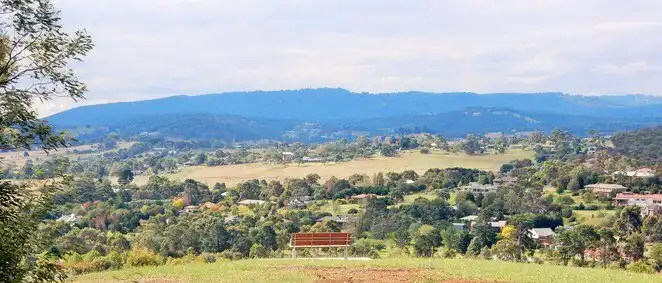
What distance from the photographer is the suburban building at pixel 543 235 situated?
1924 inches

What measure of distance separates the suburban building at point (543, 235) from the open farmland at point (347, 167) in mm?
44045

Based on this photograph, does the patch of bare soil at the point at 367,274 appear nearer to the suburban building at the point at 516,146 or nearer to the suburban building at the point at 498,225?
the suburban building at the point at 498,225

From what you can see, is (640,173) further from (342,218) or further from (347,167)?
(342,218)

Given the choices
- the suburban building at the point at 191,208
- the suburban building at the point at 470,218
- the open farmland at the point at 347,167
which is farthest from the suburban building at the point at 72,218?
the open farmland at the point at 347,167

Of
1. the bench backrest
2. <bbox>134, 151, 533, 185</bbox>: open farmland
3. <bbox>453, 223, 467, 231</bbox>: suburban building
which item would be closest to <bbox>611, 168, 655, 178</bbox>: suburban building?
<bbox>134, 151, 533, 185</bbox>: open farmland

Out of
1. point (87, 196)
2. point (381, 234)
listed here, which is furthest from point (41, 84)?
point (87, 196)

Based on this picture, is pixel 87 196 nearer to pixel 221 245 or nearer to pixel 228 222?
pixel 228 222

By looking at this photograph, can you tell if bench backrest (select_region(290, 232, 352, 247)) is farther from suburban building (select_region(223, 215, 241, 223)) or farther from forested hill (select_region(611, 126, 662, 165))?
forested hill (select_region(611, 126, 662, 165))

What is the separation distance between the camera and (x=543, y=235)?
52.0 metres

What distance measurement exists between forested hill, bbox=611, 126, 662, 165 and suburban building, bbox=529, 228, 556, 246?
179 ft

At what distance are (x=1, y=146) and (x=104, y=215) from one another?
2103 inches

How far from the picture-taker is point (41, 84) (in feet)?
38.0

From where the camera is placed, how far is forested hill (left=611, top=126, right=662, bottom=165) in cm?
11475

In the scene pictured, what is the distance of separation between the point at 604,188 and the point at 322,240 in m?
58.9
